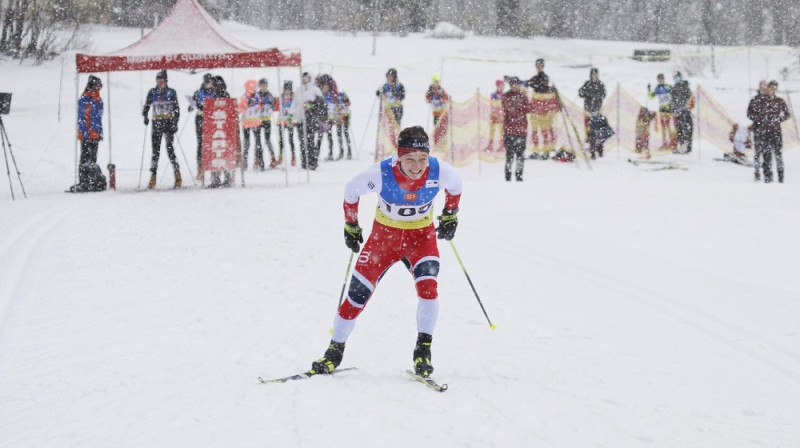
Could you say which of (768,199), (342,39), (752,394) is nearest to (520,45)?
(342,39)

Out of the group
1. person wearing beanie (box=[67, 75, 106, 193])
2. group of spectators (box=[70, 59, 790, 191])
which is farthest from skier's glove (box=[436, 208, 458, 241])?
person wearing beanie (box=[67, 75, 106, 193])

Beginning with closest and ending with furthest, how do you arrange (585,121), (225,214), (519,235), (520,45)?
(519,235) → (225,214) → (585,121) → (520,45)

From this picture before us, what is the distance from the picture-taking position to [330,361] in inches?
172

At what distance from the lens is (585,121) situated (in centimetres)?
1709

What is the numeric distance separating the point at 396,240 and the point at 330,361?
83 cm

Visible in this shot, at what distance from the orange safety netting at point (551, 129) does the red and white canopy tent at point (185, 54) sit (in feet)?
14.0

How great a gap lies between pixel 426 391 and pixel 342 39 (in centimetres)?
3737

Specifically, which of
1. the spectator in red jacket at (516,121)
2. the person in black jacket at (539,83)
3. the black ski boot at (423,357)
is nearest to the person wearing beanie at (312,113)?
the person in black jacket at (539,83)

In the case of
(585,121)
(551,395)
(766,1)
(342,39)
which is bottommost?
(551,395)

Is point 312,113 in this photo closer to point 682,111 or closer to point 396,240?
point 682,111

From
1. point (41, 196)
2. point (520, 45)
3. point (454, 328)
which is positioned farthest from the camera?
point (520, 45)

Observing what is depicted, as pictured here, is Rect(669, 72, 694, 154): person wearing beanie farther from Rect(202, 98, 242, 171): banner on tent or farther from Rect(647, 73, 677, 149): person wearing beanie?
Rect(202, 98, 242, 171): banner on tent

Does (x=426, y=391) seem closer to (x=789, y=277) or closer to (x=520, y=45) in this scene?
(x=789, y=277)

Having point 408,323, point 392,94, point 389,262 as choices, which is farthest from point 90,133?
point 389,262
